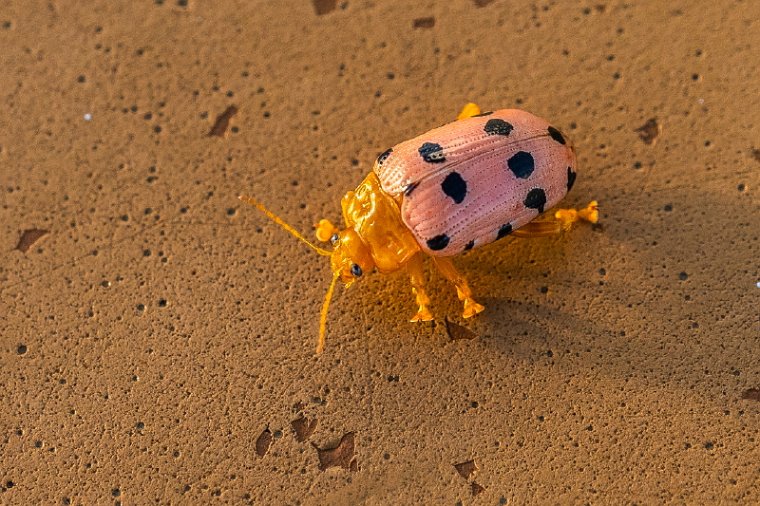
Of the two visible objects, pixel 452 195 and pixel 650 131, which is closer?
pixel 452 195

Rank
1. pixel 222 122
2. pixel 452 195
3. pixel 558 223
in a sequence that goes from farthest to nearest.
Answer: pixel 222 122 < pixel 558 223 < pixel 452 195

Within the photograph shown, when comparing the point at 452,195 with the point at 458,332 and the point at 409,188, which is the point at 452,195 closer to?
the point at 409,188

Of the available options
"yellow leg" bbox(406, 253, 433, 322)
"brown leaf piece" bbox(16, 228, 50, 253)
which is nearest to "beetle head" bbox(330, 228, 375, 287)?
"yellow leg" bbox(406, 253, 433, 322)

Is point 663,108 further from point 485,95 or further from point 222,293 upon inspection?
point 222,293

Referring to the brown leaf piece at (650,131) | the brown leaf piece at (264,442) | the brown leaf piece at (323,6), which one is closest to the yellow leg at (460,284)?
the brown leaf piece at (264,442)

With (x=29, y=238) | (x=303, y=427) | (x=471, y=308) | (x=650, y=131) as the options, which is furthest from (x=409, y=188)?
(x=29, y=238)

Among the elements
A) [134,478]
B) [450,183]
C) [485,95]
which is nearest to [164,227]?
[134,478]

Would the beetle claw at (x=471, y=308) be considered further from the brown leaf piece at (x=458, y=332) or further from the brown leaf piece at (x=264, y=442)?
the brown leaf piece at (x=264, y=442)
